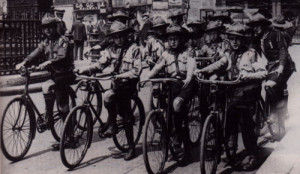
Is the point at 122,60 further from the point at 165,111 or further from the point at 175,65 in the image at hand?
the point at 165,111

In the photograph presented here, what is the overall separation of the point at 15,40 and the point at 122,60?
22.0 feet

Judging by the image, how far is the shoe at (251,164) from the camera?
5055 mm

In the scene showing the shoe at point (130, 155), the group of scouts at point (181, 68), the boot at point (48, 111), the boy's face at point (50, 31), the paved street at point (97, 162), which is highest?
the boy's face at point (50, 31)

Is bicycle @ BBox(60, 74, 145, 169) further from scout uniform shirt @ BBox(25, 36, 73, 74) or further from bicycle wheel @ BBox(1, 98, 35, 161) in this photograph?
scout uniform shirt @ BBox(25, 36, 73, 74)

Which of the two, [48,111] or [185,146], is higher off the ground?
[48,111]

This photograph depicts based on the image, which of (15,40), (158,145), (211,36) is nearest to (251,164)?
(158,145)

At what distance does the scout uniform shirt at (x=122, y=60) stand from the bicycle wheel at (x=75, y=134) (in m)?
0.63

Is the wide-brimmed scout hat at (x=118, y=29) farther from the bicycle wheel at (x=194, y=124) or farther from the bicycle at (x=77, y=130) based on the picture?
the bicycle wheel at (x=194, y=124)

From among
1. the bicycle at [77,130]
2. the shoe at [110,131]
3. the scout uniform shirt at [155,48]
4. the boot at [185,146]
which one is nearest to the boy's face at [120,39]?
the bicycle at [77,130]

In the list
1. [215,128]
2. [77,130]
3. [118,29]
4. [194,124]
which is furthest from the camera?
[194,124]

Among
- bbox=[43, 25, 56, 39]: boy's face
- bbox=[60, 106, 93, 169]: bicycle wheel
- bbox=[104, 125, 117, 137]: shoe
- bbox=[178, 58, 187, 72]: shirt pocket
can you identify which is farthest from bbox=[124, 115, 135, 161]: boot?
bbox=[43, 25, 56, 39]: boy's face

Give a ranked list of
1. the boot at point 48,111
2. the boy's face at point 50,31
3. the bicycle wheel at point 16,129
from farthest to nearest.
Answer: the boy's face at point 50,31 < the boot at point 48,111 < the bicycle wheel at point 16,129

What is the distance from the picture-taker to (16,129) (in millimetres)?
5227

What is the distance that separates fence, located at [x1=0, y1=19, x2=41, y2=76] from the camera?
10945 millimetres
